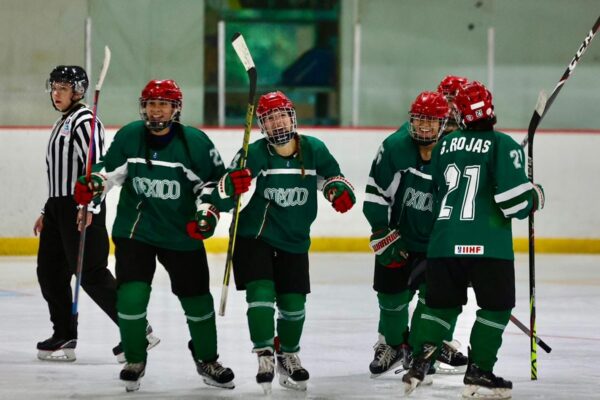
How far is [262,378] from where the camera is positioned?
15.4 ft

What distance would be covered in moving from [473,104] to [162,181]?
3.95 ft

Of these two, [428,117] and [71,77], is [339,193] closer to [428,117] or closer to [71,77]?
[428,117]

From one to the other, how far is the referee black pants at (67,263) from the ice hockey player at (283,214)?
874 mm

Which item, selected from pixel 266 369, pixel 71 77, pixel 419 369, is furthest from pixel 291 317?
pixel 71 77

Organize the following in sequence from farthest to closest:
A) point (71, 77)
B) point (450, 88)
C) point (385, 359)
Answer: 1. point (71, 77)
2. point (450, 88)
3. point (385, 359)

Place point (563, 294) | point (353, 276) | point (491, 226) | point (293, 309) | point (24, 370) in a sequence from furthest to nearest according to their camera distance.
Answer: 1. point (353, 276)
2. point (563, 294)
3. point (24, 370)
4. point (293, 309)
5. point (491, 226)

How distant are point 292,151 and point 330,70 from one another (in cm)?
612

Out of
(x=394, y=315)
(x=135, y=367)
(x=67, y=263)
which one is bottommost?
(x=135, y=367)

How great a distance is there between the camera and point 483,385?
465 cm

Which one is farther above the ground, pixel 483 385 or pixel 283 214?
pixel 283 214

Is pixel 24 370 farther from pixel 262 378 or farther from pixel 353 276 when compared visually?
pixel 353 276

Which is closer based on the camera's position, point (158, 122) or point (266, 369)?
point (266, 369)

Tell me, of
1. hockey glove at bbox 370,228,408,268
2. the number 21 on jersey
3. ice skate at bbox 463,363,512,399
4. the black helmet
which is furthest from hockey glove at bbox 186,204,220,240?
the black helmet

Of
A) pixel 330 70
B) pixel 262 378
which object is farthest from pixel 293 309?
pixel 330 70
